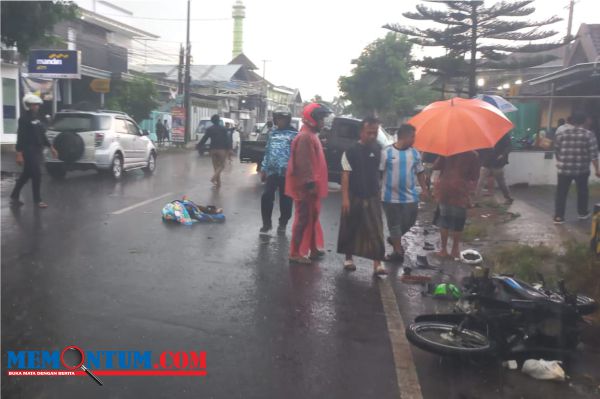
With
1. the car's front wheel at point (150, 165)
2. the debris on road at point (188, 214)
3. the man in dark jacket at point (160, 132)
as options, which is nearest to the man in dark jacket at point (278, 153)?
the debris on road at point (188, 214)

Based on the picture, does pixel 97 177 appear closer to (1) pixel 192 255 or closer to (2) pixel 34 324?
(1) pixel 192 255

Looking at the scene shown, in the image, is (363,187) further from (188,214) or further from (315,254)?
(188,214)

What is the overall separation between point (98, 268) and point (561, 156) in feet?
22.6

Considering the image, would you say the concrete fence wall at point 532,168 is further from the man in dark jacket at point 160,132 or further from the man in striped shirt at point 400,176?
the man in dark jacket at point 160,132

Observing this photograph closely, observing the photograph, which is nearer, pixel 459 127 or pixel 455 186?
pixel 459 127

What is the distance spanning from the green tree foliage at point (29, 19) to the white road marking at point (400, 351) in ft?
24.5

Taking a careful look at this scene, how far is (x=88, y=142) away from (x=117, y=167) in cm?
107

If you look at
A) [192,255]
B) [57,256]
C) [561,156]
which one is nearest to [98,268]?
[57,256]

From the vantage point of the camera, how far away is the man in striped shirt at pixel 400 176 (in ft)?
20.4

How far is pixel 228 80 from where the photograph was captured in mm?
49594

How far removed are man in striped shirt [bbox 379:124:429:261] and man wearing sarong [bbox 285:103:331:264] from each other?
710 millimetres

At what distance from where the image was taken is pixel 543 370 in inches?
143

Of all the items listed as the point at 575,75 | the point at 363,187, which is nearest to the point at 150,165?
the point at 575,75

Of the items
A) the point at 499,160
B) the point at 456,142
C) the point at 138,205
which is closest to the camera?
the point at 456,142
